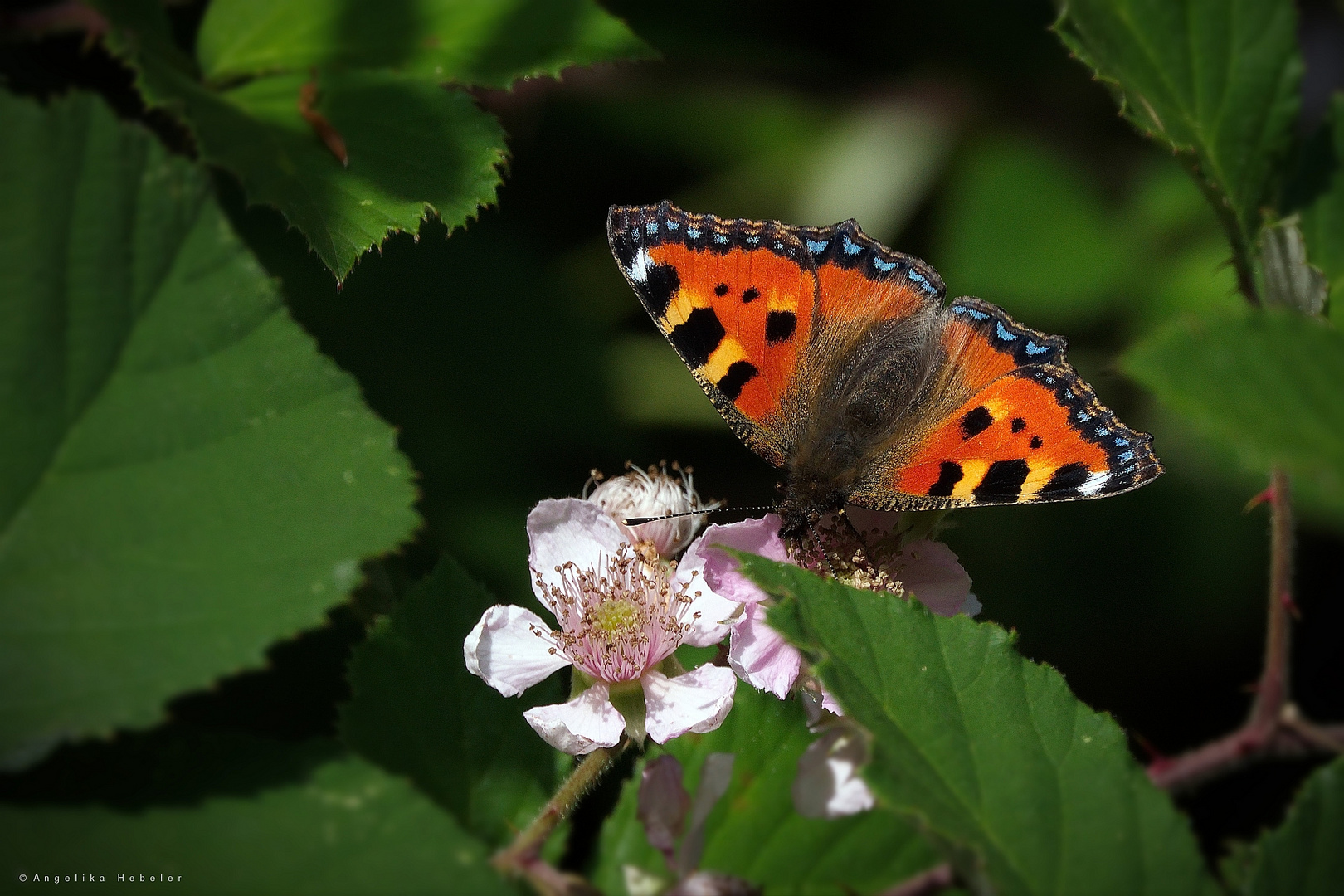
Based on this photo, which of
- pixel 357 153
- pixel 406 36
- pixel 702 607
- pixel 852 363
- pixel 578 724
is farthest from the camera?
pixel 852 363

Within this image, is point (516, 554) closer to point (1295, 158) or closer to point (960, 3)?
point (1295, 158)

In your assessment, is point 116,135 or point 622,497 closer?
point 116,135

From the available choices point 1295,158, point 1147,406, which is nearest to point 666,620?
point 1295,158

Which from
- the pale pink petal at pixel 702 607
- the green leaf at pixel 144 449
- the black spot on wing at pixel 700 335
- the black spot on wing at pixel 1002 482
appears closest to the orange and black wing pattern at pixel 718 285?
the black spot on wing at pixel 700 335

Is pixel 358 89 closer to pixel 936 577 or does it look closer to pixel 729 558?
pixel 729 558

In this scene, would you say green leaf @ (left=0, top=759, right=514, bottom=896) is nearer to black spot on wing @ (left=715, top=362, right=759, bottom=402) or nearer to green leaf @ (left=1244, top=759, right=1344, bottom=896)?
green leaf @ (left=1244, top=759, right=1344, bottom=896)

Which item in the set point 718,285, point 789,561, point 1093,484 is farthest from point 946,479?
point 718,285
